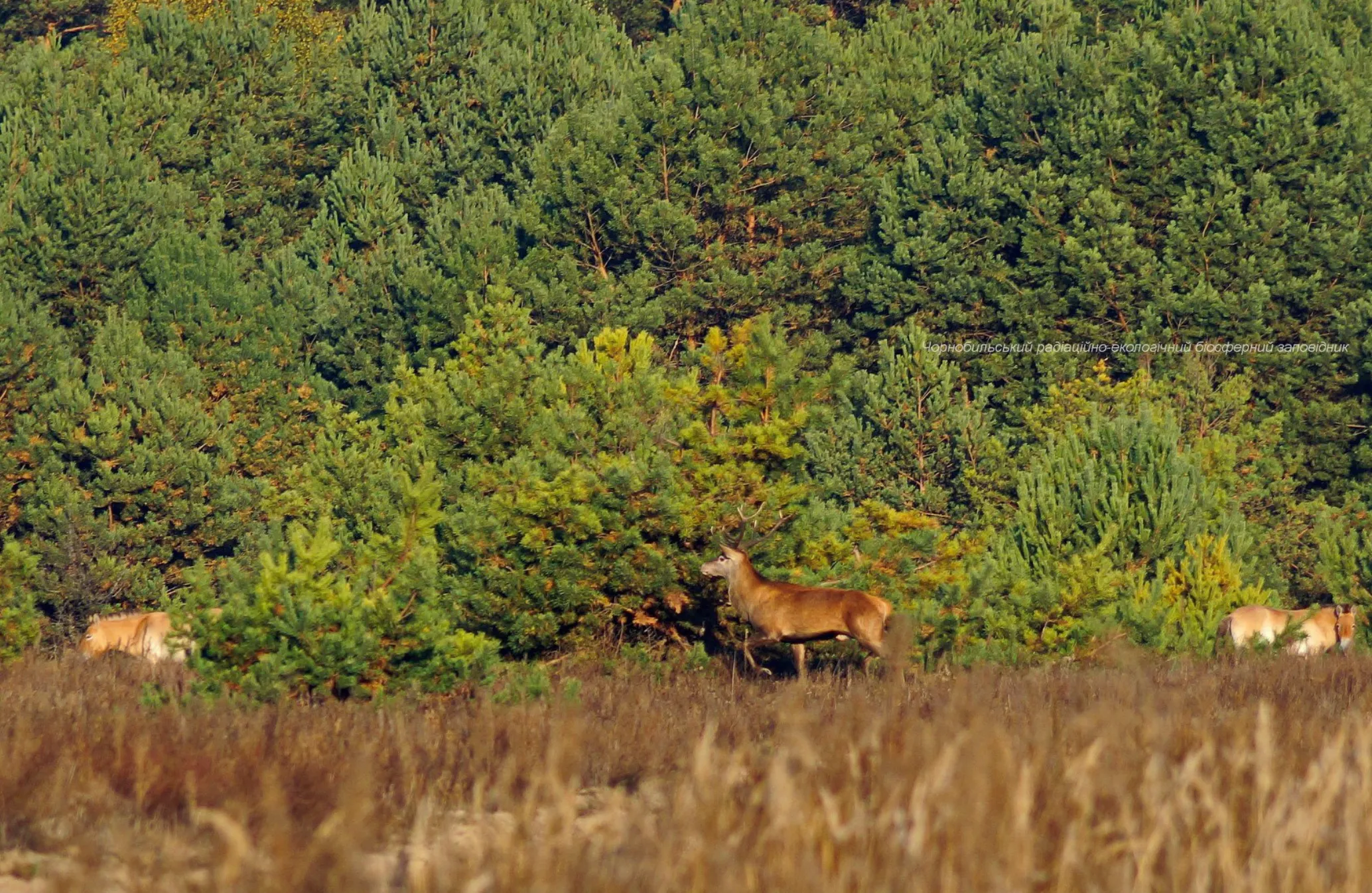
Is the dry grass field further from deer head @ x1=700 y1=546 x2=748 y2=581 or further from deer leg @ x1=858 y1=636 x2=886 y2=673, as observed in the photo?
deer head @ x1=700 y1=546 x2=748 y2=581

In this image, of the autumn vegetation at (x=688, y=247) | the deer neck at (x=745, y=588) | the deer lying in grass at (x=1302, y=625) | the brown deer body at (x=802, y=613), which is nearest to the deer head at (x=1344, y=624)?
the deer lying in grass at (x=1302, y=625)

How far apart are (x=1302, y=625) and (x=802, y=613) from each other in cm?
991

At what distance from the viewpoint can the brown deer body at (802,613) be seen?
46.2ft

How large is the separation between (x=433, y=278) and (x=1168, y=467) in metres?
22.1

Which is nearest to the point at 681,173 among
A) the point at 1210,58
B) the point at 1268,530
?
the point at 1210,58

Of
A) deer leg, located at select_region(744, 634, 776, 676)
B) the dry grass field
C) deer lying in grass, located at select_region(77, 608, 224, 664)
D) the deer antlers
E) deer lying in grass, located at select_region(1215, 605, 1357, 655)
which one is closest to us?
the dry grass field

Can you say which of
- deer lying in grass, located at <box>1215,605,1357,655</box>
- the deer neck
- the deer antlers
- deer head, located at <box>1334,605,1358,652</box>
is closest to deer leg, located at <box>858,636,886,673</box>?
the deer neck

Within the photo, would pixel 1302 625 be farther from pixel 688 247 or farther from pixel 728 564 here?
pixel 688 247

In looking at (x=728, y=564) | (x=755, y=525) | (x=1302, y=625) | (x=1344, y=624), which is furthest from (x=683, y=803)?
(x=1344, y=624)

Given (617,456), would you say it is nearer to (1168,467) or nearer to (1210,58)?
(1168,467)

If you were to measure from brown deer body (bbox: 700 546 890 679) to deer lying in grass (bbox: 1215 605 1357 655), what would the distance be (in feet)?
29.0

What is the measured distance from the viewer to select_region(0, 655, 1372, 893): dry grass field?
4637 millimetres

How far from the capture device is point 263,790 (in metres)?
6.38

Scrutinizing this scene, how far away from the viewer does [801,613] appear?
14.3 metres
